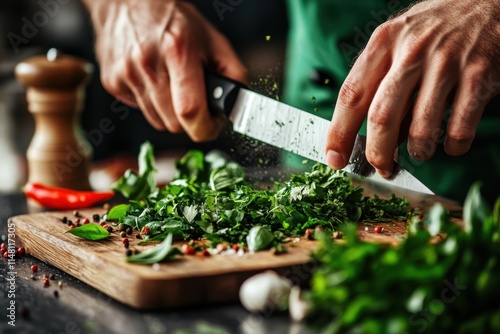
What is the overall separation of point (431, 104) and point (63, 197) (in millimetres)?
1088

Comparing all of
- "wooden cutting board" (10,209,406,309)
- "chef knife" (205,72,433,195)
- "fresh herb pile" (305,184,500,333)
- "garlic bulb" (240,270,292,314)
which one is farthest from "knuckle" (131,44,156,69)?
"fresh herb pile" (305,184,500,333)

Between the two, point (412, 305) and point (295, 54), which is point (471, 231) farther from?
point (295, 54)

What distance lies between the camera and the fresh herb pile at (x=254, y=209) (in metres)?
1.43

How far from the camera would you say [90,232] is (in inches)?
55.7

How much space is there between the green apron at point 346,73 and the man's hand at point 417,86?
41 centimetres

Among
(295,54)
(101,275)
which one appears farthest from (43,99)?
(101,275)

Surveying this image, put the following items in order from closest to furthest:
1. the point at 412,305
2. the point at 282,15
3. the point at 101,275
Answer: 1. the point at 412,305
2. the point at 101,275
3. the point at 282,15

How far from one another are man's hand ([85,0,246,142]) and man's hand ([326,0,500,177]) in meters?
0.57

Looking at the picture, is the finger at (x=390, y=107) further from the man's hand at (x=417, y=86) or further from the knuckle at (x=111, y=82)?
the knuckle at (x=111, y=82)

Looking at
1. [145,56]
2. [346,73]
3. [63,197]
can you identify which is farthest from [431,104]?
[63,197]

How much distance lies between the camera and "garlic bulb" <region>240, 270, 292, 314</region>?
1.07 meters

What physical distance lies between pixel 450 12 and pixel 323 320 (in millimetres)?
871

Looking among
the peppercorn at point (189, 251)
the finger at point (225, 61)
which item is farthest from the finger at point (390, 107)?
the finger at point (225, 61)

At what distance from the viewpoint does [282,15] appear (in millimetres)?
3309
